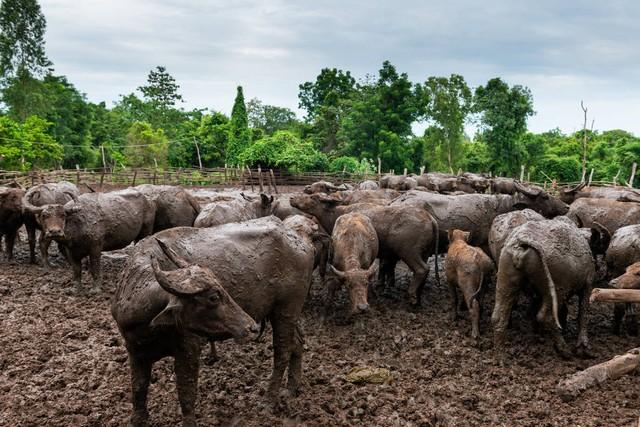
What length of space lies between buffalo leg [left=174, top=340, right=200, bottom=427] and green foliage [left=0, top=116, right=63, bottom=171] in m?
29.9

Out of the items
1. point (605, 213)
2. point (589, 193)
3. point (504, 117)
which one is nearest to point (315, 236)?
point (605, 213)

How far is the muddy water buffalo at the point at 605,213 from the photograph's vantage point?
10891 millimetres

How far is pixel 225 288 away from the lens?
518cm

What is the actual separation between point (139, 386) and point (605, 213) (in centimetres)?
1013

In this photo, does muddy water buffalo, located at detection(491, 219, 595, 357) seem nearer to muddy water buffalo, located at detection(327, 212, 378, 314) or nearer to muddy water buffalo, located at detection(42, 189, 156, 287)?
muddy water buffalo, located at detection(327, 212, 378, 314)

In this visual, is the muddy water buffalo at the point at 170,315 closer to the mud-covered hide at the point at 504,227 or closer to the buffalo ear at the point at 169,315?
the buffalo ear at the point at 169,315

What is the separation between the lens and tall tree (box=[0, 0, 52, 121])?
42.8 meters

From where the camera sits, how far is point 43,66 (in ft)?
146

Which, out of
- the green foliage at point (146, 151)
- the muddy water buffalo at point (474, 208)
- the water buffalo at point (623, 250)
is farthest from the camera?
the green foliage at point (146, 151)

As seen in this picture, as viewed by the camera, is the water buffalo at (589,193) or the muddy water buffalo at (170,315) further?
the water buffalo at (589,193)

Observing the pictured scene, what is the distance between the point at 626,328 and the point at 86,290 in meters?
9.18

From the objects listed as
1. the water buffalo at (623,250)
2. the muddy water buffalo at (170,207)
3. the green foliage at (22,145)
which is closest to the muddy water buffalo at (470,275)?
the water buffalo at (623,250)

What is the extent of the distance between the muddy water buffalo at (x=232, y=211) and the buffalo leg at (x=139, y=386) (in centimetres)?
494

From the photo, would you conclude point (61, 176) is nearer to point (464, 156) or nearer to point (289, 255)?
point (289, 255)
